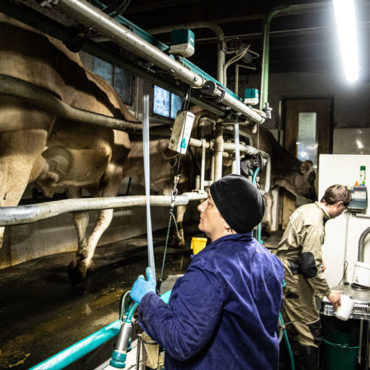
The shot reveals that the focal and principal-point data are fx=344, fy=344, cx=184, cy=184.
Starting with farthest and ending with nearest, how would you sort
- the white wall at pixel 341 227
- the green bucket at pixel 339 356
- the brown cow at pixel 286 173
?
the brown cow at pixel 286 173 < the white wall at pixel 341 227 < the green bucket at pixel 339 356

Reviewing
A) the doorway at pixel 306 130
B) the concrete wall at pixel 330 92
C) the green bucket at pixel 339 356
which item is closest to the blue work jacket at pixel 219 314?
the green bucket at pixel 339 356

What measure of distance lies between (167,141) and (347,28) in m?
2.54

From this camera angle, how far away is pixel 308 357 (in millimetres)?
3154

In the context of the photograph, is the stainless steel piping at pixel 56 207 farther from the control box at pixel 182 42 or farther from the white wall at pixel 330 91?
the white wall at pixel 330 91

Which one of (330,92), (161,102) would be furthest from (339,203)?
(330,92)

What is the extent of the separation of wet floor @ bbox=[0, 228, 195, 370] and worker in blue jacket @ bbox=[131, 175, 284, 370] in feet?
4.98

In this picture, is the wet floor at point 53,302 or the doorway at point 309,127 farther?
the doorway at point 309,127

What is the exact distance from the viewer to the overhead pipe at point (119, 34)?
134 cm

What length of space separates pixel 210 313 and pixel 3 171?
168 centimetres

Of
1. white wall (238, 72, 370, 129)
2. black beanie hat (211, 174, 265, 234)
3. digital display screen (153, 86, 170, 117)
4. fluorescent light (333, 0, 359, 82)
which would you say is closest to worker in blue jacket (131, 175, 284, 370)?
black beanie hat (211, 174, 265, 234)

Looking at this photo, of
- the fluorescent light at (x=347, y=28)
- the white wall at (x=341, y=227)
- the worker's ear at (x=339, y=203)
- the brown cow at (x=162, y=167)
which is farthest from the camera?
the brown cow at (x=162, y=167)

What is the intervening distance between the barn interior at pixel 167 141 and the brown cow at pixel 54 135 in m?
0.03

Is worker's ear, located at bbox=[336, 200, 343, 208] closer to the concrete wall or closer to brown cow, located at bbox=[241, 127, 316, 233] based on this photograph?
brown cow, located at bbox=[241, 127, 316, 233]

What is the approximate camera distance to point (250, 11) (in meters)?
4.70
